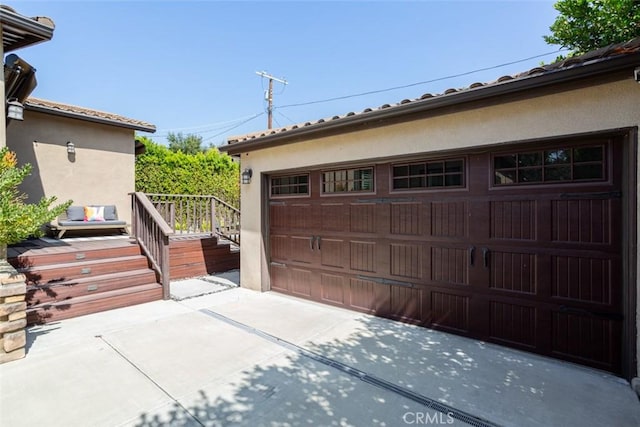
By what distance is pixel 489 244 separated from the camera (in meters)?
3.70

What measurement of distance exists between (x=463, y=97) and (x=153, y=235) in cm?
570

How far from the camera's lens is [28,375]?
300 cm

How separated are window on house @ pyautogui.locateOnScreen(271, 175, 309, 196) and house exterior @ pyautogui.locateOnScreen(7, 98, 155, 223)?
415 centimetres

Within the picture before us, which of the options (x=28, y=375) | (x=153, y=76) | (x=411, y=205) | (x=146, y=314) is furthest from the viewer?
(x=153, y=76)

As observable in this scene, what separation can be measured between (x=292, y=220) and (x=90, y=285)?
3441mm

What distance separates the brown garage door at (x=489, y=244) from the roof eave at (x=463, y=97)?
666mm

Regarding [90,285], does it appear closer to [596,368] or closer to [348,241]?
[348,241]

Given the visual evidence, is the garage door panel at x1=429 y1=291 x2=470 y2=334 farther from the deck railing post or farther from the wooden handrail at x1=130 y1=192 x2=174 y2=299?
the deck railing post

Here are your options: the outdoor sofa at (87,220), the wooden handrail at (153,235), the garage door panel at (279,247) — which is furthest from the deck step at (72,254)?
the garage door panel at (279,247)

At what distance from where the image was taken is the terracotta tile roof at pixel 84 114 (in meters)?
6.90

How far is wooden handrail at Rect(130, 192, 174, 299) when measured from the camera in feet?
18.4

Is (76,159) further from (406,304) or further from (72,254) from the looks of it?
(406,304)

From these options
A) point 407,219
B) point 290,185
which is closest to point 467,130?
point 407,219

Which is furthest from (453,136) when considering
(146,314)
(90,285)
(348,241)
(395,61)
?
(395,61)
